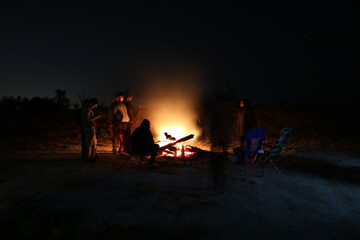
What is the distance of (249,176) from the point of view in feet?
21.6

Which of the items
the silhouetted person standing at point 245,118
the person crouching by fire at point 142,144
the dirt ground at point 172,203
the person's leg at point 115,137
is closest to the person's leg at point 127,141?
the person crouching by fire at point 142,144

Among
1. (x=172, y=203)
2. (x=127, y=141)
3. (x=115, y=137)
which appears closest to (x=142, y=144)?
(x=127, y=141)

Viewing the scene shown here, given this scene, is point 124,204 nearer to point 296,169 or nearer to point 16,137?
point 296,169

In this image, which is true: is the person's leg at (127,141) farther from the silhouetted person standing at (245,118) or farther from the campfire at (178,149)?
the silhouetted person standing at (245,118)

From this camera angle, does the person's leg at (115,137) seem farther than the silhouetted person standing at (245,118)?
Yes

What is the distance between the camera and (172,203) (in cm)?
464

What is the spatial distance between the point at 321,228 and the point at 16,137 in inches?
562

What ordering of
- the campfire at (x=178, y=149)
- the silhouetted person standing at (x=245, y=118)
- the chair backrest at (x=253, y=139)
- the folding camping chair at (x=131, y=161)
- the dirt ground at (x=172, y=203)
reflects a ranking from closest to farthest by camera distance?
the dirt ground at (x=172, y=203), the chair backrest at (x=253, y=139), the folding camping chair at (x=131, y=161), the silhouetted person standing at (x=245, y=118), the campfire at (x=178, y=149)

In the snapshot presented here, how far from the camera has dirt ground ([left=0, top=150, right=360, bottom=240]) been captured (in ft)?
12.0

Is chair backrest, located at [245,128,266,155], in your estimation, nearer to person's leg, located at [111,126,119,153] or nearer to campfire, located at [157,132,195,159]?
campfire, located at [157,132,195,159]

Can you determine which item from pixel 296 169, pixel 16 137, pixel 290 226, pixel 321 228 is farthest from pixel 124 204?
pixel 16 137

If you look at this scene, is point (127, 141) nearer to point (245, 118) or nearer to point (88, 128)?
point (88, 128)

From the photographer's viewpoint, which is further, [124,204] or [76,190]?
[76,190]

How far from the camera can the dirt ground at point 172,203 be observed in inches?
144
